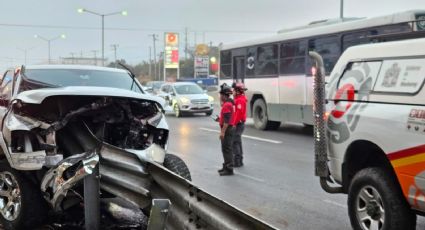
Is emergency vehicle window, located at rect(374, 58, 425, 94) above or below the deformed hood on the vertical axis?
above

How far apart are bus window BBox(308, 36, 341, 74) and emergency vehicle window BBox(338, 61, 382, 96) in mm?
8659

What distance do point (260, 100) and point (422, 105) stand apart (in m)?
13.7

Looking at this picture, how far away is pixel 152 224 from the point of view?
4.25 m

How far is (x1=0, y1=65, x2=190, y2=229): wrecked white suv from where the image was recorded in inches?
219

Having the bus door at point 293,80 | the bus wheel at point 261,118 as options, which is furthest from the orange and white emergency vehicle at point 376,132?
the bus wheel at point 261,118

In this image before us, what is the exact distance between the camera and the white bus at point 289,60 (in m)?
13.9

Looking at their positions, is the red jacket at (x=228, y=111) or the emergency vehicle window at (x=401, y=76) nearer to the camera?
the emergency vehicle window at (x=401, y=76)

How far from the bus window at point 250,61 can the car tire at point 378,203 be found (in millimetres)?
13446

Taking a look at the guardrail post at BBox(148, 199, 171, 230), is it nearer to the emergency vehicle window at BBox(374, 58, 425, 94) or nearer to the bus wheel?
the emergency vehicle window at BBox(374, 58, 425, 94)

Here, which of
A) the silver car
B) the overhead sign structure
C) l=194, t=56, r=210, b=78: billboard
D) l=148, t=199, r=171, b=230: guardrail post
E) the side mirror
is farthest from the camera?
the overhead sign structure

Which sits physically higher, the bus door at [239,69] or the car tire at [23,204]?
the bus door at [239,69]

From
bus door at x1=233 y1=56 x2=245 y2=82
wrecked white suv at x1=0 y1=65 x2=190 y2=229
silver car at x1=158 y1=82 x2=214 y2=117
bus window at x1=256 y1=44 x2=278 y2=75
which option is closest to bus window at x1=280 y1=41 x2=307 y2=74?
bus window at x1=256 y1=44 x2=278 y2=75

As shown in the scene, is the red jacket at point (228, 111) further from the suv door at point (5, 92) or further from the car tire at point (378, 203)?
the car tire at point (378, 203)

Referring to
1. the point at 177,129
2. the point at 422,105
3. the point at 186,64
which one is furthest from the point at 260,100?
the point at 186,64
